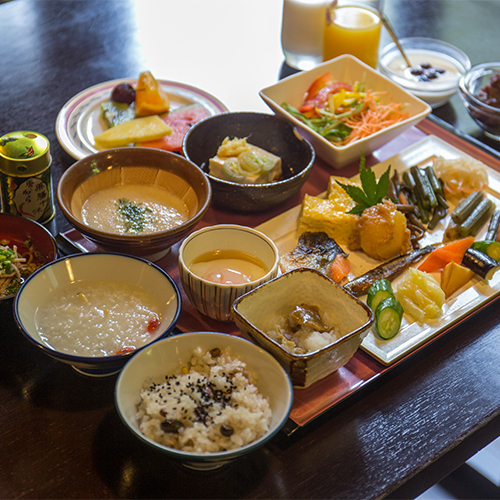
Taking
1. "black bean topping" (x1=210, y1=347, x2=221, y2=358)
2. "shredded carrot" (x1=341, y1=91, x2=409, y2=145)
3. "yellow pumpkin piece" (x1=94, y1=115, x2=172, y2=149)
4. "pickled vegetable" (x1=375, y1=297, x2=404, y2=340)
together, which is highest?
"shredded carrot" (x1=341, y1=91, x2=409, y2=145)

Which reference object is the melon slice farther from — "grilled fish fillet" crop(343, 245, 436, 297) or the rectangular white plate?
"grilled fish fillet" crop(343, 245, 436, 297)

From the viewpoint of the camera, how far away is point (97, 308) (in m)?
1.71

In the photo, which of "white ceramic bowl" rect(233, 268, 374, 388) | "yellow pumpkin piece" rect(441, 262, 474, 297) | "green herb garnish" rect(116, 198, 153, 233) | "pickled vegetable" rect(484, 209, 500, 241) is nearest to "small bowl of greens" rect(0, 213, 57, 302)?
"green herb garnish" rect(116, 198, 153, 233)

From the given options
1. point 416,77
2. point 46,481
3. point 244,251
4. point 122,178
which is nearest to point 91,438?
point 46,481

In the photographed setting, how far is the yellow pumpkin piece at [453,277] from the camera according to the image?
78.5 inches

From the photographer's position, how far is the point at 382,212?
215 centimetres

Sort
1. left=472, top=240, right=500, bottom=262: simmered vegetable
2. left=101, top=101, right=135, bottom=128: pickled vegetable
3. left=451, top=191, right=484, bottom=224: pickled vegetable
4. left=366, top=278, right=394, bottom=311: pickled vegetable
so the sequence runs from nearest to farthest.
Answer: left=366, top=278, right=394, bottom=311: pickled vegetable
left=472, top=240, right=500, bottom=262: simmered vegetable
left=451, top=191, right=484, bottom=224: pickled vegetable
left=101, top=101, right=135, bottom=128: pickled vegetable

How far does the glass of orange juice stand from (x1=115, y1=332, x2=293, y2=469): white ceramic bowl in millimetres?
2220

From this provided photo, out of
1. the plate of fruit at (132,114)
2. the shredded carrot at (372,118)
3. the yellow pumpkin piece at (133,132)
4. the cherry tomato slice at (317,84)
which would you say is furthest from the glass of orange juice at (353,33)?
the yellow pumpkin piece at (133,132)

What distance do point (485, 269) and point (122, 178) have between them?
144 centimetres

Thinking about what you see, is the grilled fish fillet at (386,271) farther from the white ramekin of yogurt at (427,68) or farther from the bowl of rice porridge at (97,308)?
the white ramekin of yogurt at (427,68)

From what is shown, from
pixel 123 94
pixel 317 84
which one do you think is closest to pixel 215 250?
pixel 123 94

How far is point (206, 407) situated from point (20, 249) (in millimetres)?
975

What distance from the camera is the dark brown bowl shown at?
1.87 m
